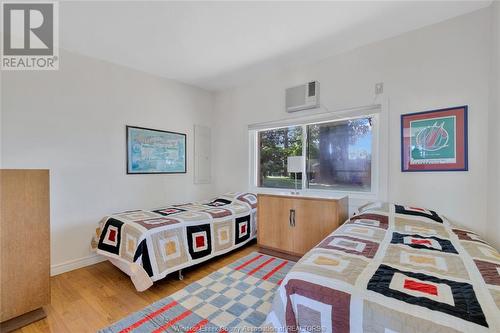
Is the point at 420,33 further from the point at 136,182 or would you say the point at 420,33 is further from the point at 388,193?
the point at 136,182

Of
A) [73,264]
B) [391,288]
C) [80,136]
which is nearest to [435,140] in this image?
[391,288]

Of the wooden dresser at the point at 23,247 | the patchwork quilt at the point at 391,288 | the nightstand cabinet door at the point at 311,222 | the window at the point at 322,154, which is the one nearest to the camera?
the patchwork quilt at the point at 391,288

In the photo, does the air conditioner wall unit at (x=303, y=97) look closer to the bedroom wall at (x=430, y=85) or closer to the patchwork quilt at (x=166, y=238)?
the bedroom wall at (x=430, y=85)

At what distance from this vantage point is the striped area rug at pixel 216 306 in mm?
1571

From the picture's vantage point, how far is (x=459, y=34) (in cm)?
207

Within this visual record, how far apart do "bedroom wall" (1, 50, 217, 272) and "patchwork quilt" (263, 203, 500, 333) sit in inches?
100

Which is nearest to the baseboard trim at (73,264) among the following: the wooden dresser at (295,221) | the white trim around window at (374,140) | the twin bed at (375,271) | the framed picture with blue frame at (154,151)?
the twin bed at (375,271)

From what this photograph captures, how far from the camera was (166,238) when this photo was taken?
7.13 feet

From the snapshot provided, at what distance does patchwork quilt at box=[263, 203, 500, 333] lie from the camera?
2.65ft

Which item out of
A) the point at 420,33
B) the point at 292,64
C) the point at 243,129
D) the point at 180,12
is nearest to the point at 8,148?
the point at 180,12

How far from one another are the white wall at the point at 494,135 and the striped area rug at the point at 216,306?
1.83 meters

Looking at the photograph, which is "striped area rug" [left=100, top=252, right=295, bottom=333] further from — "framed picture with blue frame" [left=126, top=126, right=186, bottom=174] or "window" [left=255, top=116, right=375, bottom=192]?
"framed picture with blue frame" [left=126, top=126, right=186, bottom=174]

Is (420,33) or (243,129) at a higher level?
(420,33)

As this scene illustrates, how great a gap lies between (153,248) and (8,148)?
1.73 metres
